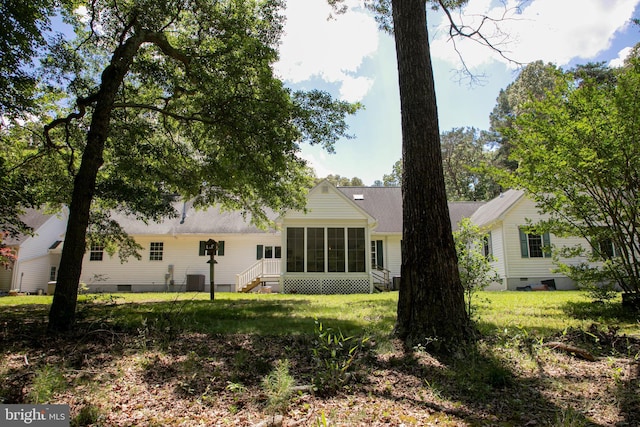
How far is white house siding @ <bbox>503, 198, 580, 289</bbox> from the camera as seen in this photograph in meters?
17.6

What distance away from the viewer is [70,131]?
10.0 m

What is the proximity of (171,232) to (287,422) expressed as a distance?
770 inches

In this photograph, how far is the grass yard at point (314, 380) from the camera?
2.74 metres

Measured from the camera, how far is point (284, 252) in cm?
1705

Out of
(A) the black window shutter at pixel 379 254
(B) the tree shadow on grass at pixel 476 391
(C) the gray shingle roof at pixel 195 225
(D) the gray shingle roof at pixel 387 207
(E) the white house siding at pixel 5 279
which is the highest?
(D) the gray shingle roof at pixel 387 207

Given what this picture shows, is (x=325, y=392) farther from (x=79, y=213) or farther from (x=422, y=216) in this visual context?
(x=79, y=213)

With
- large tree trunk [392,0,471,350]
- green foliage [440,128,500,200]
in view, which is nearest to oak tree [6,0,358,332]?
large tree trunk [392,0,471,350]

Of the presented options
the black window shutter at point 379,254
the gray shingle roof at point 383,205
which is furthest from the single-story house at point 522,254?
the black window shutter at point 379,254

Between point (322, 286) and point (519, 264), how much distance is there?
9699 mm

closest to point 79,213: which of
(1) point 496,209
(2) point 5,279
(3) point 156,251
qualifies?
(3) point 156,251

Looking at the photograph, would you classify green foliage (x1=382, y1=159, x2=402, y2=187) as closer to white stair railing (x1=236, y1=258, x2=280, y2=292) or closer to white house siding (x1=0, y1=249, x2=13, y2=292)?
white stair railing (x1=236, y1=258, x2=280, y2=292)

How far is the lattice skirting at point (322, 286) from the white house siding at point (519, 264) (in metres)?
7.11
